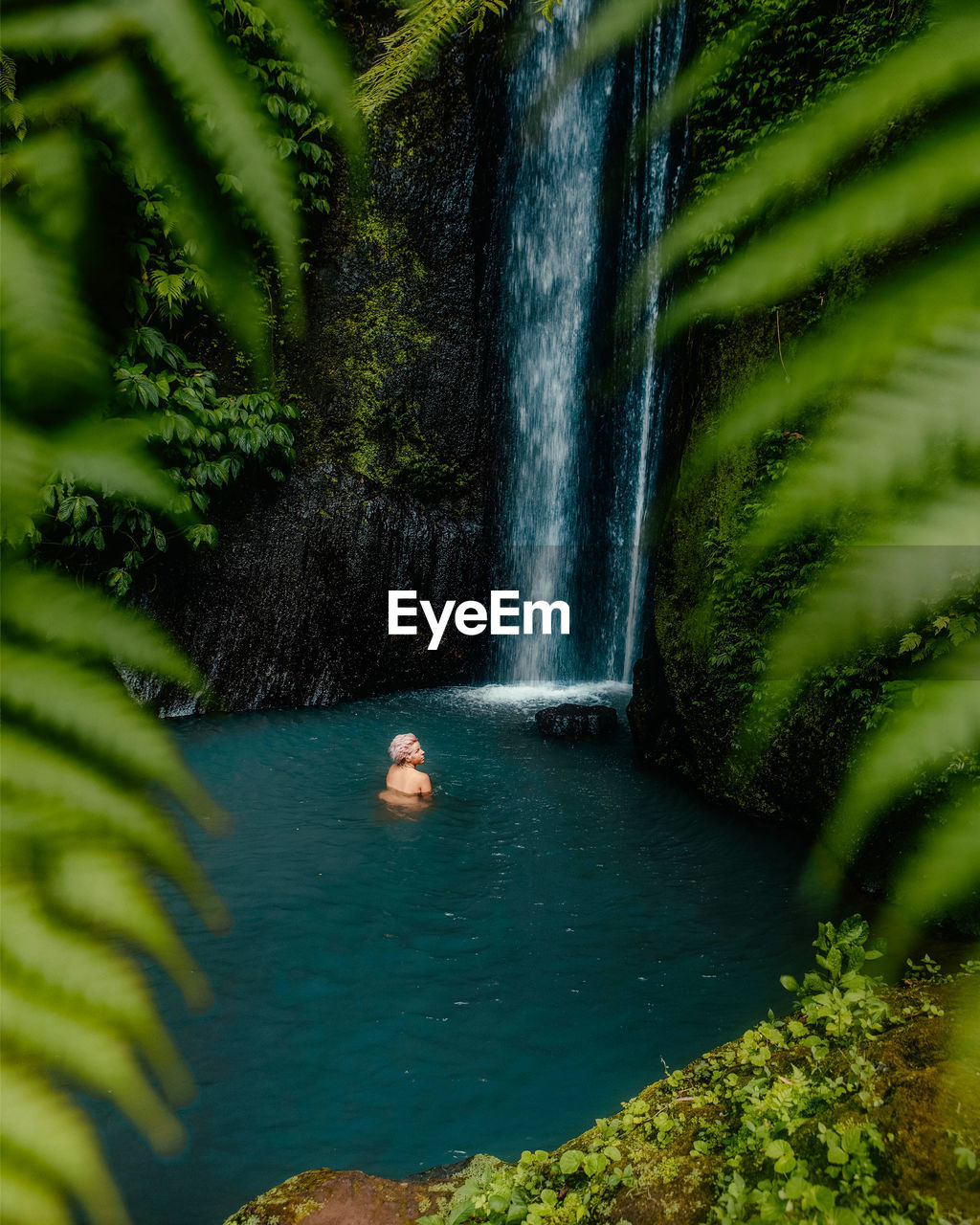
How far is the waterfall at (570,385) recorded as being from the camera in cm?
1041

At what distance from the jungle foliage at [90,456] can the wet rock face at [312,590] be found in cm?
855

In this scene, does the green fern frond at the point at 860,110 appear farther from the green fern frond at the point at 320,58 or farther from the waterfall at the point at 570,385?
the waterfall at the point at 570,385

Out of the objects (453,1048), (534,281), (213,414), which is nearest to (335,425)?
(213,414)

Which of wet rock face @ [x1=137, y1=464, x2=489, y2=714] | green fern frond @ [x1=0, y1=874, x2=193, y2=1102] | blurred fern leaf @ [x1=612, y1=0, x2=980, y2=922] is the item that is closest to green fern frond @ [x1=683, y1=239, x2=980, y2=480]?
blurred fern leaf @ [x1=612, y1=0, x2=980, y2=922]

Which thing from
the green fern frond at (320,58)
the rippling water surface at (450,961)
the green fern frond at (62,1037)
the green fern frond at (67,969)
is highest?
the green fern frond at (320,58)

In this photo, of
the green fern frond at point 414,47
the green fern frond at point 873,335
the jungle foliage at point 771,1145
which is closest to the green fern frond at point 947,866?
the green fern frond at point 873,335

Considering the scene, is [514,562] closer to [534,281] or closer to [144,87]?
[534,281]

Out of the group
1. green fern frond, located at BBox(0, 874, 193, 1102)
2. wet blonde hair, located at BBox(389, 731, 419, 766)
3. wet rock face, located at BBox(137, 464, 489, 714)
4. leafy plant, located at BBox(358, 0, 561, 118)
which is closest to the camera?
green fern frond, located at BBox(0, 874, 193, 1102)

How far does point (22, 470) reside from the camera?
500 millimetres

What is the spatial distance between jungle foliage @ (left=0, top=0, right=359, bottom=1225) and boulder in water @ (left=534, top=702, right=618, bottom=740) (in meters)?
7.52

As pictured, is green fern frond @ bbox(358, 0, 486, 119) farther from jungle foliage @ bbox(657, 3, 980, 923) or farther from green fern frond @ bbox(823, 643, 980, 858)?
green fern frond @ bbox(823, 643, 980, 858)

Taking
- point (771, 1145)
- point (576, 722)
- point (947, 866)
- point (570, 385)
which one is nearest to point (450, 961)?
point (771, 1145)

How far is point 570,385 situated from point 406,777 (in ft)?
24.5

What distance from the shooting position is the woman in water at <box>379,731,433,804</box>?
6250 mm
